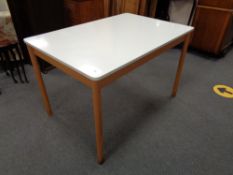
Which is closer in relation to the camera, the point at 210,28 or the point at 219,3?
the point at 219,3

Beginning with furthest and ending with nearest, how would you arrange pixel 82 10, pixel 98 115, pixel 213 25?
pixel 82 10 < pixel 213 25 < pixel 98 115

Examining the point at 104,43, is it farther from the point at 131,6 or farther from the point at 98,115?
the point at 131,6

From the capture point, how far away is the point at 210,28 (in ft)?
8.46

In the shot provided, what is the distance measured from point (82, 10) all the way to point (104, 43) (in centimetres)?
176

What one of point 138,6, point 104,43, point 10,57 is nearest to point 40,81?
point 104,43

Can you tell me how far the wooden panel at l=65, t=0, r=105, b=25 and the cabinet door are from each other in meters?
1.56

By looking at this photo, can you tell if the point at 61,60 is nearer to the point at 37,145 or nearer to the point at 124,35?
the point at 124,35

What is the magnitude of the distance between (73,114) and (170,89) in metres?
1.15

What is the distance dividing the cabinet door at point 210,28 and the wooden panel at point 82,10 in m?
1.56

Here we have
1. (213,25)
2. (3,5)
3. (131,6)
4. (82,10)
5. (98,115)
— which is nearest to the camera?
(98,115)

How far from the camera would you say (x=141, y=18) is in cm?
177

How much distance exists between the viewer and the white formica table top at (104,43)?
99cm

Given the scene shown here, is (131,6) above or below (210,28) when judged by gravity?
above

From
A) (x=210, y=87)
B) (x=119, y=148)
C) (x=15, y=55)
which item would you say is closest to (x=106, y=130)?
(x=119, y=148)
